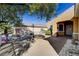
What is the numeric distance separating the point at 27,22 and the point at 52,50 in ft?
2.75

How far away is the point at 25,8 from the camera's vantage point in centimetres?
492

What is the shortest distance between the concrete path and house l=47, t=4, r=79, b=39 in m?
0.31

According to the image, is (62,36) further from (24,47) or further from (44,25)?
(24,47)

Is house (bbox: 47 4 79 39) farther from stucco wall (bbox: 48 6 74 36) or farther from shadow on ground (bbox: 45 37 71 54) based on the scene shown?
shadow on ground (bbox: 45 37 71 54)

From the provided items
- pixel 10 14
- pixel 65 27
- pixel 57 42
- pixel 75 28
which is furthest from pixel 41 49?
pixel 10 14

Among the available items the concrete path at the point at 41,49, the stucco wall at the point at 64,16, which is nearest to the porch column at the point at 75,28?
the stucco wall at the point at 64,16

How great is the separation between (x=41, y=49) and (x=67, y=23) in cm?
82

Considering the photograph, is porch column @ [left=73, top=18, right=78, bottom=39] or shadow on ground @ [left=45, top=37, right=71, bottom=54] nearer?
porch column @ [left=73, top=18, right=78, bottom=39]

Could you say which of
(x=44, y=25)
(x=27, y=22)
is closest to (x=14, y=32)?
(x=27, y=22)

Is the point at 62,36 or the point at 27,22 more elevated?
the point at 27,22

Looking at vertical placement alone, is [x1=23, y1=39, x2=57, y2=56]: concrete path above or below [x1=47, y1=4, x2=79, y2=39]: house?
below

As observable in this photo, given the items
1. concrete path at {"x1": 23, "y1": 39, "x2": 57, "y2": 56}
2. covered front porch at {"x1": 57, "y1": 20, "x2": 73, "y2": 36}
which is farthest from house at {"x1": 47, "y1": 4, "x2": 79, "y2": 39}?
concrete path at {"x1": 23, "y1": 39, "x2": 57, "y2": 56}

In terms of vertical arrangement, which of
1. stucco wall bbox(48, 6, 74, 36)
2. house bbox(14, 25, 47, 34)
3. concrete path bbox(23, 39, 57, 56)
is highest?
stucco wall bbox(48, 6, 74, 36)

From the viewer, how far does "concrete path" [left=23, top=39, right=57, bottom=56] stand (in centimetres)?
490
